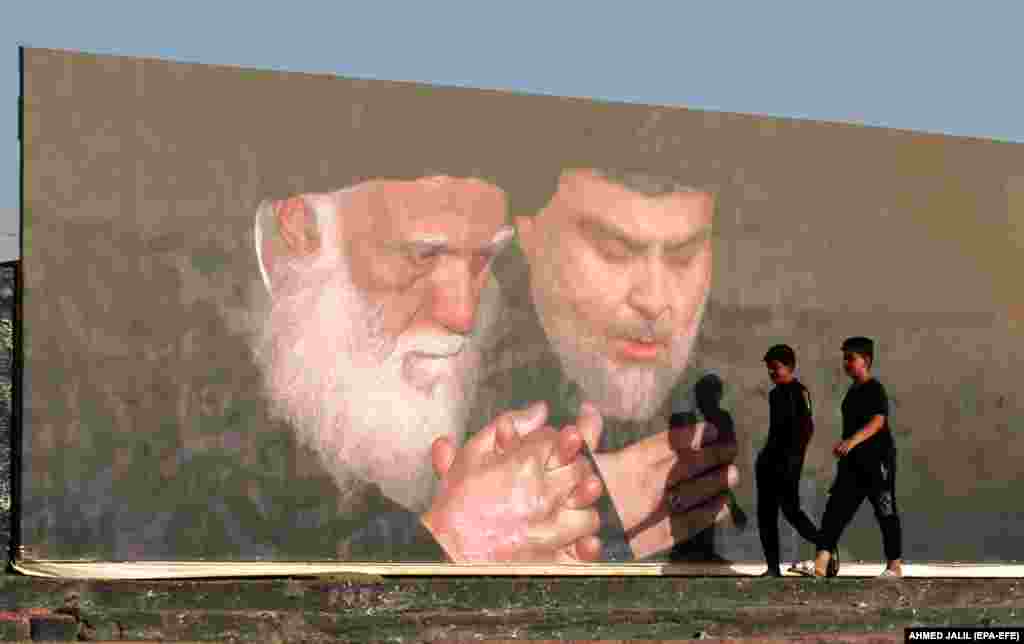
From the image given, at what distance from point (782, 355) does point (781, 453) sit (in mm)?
629

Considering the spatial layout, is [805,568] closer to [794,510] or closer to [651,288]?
[794,510]

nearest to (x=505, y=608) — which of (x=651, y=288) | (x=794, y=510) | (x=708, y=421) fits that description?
(x=794, y=510)

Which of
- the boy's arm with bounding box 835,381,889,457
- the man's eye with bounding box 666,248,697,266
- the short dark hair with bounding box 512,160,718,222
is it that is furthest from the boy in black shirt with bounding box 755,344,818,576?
the short dark hair with bounding box 512,160,718,222

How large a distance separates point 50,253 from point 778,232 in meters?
5.13

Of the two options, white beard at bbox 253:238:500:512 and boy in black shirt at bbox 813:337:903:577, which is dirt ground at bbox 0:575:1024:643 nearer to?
boy in black shirt at bbox 813:337:903:577

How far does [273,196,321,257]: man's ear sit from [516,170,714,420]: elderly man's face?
1489mm

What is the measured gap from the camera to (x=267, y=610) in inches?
490

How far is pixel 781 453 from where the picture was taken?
15.2m

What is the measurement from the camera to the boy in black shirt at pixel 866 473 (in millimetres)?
15070

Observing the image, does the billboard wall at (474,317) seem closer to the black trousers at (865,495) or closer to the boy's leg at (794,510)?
the boy's leg at (794,510)

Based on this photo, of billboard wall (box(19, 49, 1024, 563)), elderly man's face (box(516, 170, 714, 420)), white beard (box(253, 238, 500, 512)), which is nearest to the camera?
billboard wall (box(19, 49, 1024, 563))

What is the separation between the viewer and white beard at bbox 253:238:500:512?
14.7 m

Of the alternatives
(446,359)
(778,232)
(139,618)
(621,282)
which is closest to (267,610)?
(139,618)

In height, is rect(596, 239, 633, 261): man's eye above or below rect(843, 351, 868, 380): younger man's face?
above
